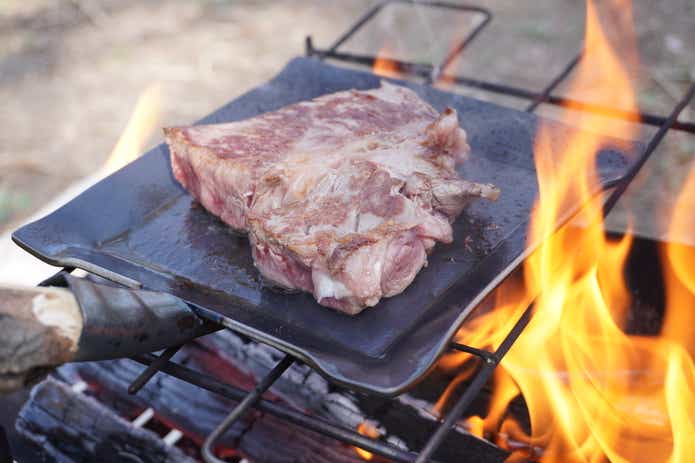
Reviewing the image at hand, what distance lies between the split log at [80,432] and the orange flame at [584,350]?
107 centimetres

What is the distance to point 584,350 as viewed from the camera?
285 cm

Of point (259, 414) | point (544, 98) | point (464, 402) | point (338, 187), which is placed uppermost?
point (544, 98)

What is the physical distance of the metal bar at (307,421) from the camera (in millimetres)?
1858

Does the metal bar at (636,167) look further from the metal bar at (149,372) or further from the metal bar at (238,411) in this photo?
the metal bar at (149,372)

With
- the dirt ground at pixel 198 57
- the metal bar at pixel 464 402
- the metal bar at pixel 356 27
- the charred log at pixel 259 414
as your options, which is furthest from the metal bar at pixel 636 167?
the dirt ground at pixel 198 57

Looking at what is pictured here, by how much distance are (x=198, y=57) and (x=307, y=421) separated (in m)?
6.36

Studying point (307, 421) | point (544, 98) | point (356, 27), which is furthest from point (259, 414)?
point (356, 27)

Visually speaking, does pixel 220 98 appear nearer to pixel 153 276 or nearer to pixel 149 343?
pixel 153 276

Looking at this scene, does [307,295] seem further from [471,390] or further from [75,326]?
[75,326]

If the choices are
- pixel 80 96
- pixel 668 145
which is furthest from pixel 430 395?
pixel 80 96

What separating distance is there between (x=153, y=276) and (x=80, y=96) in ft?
16.9

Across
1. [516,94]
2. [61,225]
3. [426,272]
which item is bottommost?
[61,225]

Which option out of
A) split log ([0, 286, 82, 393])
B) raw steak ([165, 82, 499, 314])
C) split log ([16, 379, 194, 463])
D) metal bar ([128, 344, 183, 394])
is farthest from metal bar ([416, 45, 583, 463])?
split log ([16, 379, 194, 463])

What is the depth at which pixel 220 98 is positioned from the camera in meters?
6.95
